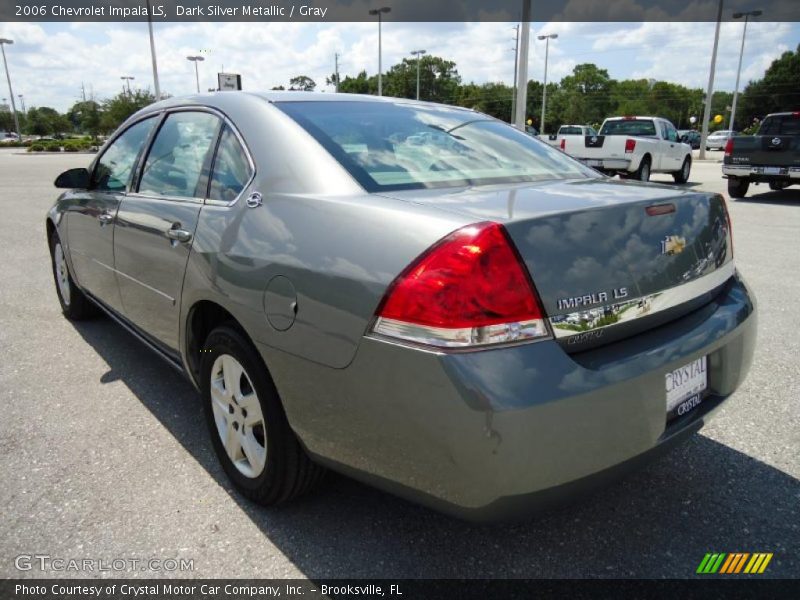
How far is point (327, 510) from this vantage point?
243 cm

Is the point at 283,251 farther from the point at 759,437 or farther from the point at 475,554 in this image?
the point at 759,437

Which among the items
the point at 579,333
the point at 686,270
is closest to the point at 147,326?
the point at 579,333

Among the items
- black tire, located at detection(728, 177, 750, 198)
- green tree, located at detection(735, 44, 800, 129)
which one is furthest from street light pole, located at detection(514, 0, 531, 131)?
green tree, located at detection(735, 44, 800, 129)

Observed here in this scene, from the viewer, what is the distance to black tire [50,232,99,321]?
15.2 feet

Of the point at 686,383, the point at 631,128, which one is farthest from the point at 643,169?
the point at 686,383

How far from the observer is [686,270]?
6.88ft

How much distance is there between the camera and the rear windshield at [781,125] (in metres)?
13.2

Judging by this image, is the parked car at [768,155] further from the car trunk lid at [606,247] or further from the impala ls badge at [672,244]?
the impala ls badge at [672,244]

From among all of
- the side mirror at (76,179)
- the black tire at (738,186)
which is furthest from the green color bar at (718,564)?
the black tire at (738,186)

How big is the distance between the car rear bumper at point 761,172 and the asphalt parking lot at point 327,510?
10.8 m

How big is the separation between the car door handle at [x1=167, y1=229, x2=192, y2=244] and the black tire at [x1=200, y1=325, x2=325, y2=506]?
43cm

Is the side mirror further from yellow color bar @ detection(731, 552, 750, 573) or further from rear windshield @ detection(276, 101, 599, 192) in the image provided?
yellow color bar @ detection(731, 552, 750, 573)

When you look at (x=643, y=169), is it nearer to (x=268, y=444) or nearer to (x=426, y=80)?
(x=268, y=444)

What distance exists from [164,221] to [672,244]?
2146 mm
